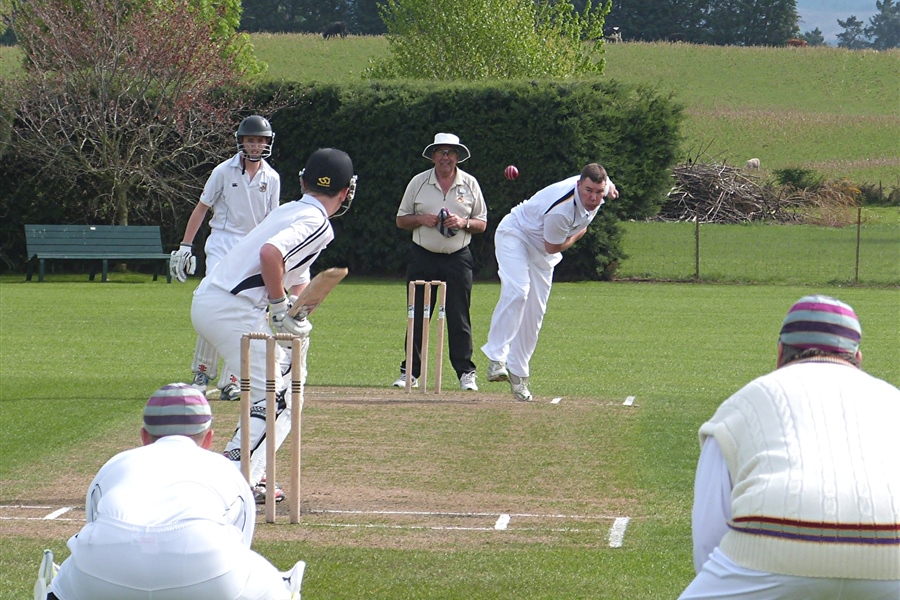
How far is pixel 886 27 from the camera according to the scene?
138 meters

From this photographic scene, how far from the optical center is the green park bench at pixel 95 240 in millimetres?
23609

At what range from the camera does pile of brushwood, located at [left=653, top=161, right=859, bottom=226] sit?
36781mm

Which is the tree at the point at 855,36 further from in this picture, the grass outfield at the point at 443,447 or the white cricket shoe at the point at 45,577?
the white cricket shoe at the point at 45,577

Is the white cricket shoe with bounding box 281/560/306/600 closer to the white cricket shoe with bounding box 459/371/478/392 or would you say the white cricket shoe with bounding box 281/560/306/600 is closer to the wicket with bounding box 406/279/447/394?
the wicket with bounding box 406/279/447/394

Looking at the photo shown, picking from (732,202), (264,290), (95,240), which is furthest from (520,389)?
(732,202)

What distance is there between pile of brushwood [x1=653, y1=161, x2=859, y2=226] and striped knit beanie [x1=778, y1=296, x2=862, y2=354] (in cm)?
3352

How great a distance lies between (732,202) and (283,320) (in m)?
32.3

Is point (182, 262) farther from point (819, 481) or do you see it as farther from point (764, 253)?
point (764, 253)

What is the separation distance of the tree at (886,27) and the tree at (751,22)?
53.6m

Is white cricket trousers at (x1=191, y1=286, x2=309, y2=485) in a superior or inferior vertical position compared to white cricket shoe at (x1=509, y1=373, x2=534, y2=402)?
superior

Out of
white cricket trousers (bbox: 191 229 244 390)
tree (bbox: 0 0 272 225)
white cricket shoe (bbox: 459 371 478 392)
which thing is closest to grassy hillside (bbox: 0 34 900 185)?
tree (bbox: 0 0 272 225)

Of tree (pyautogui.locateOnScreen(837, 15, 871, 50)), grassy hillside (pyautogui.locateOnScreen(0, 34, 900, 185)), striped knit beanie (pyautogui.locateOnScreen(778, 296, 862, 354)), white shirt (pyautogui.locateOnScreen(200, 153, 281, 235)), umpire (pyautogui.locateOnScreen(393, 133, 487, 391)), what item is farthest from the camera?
tree (pyautogui.locateOnScreen(837, 15, 871, 50))

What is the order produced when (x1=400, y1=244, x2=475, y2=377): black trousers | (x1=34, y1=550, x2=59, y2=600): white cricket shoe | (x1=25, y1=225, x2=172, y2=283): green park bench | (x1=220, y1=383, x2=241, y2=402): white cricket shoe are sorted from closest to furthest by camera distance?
1. (x1=34, y1=550, x2=59, y2=600): white cricket shoe
2. (x1=220, y1=383, x2=241, y2=402): white cricket shoe
3. (x1=400, y1=244, x2=475, y2=377): black trousers
4. (x1=25, y1=225, x2=172, y2=283): green park bench

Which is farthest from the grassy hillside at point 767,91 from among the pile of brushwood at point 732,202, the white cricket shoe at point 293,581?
the white cricket shoe at point 293,581
